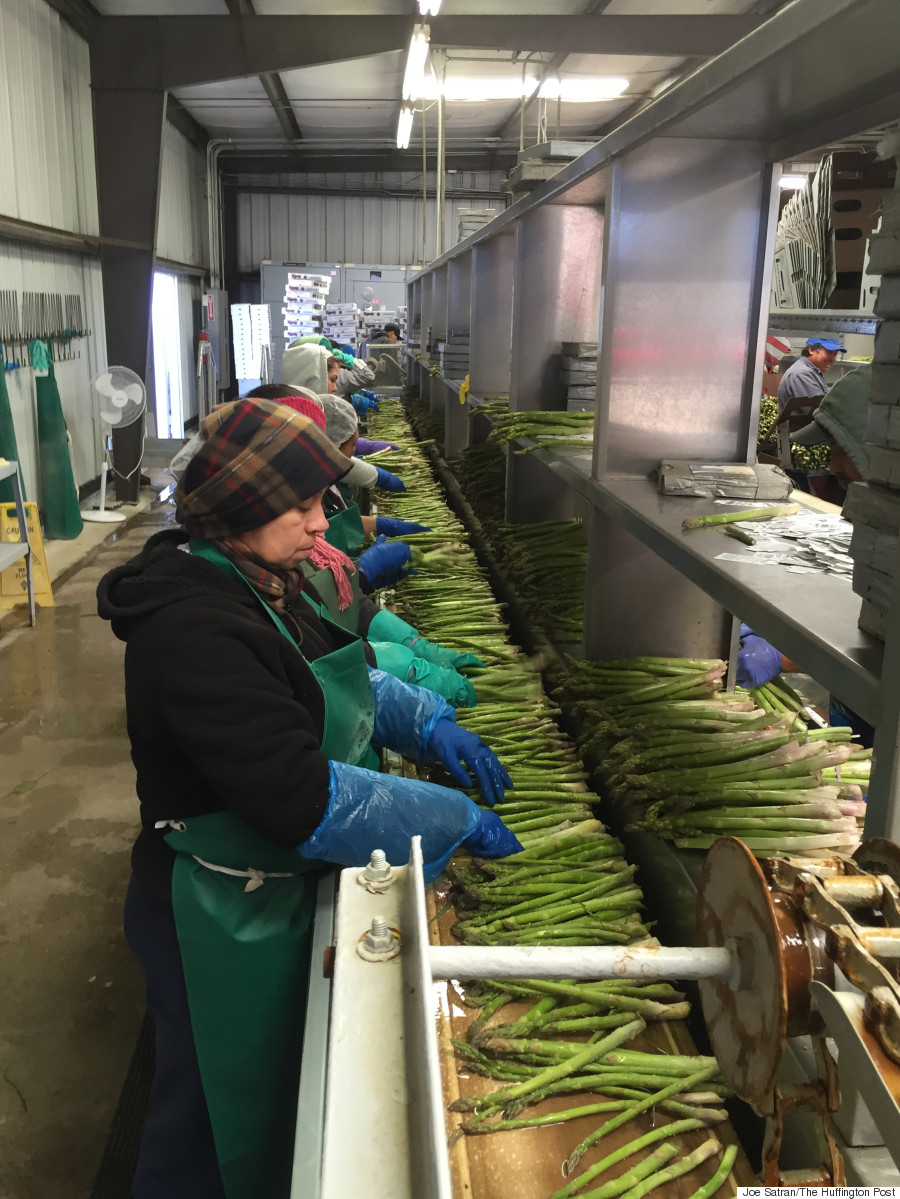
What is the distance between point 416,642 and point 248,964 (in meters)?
1.54

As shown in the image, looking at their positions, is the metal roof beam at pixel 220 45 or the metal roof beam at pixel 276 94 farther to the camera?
the metal roof beam at pixel 276 94

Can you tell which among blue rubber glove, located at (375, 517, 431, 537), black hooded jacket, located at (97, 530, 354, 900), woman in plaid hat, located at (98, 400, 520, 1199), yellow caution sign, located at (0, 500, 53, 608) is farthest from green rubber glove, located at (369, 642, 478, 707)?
yellow caution sign, located at (0, 500, 53, 608)

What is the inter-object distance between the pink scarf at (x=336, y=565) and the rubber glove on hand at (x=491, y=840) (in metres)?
0.98

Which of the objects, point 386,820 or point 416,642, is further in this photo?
point 416,642

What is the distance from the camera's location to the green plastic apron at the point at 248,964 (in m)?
1.89

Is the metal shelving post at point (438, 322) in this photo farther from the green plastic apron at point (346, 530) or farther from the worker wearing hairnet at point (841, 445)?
the worker wearing hairnet at point (841, 445)

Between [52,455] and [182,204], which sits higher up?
[182,204]

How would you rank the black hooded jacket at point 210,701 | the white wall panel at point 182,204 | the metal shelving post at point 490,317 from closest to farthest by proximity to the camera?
1. the black hooded jacket at point 210,701
2. the metal shelving post at point 490,317
3. the white wall panel at point 182,204

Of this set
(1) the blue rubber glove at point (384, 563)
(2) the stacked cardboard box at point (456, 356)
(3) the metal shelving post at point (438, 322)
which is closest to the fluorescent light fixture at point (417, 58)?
(3) the metal shelving post at point (438, 322)

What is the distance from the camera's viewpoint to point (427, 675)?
9.71 feet

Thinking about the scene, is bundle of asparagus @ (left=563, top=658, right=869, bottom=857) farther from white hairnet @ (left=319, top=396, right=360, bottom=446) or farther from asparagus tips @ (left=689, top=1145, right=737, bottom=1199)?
white hairnet @ (left=319, top=396, right=360, bottom=446)

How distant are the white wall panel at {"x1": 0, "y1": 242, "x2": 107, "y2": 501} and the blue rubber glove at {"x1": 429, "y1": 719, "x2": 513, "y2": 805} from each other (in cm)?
750

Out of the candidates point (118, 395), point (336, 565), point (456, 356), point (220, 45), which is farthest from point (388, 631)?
point (220, 45)

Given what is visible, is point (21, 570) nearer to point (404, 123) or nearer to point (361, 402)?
point (361, 402)
